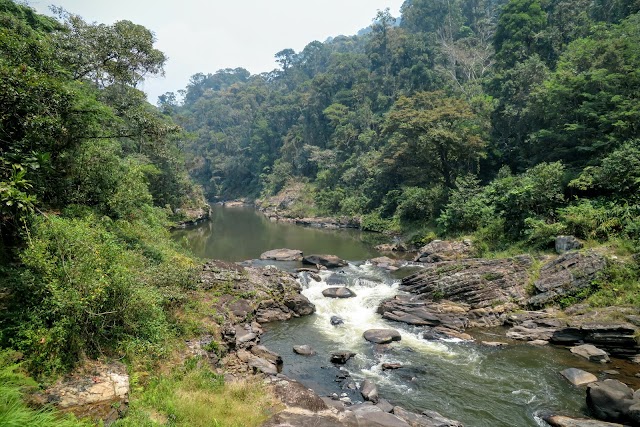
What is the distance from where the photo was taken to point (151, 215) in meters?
19.7

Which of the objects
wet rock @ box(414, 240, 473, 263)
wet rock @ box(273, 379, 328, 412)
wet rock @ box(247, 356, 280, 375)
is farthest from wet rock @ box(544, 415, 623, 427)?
wet rock @ box(414, 240, 473, 263)

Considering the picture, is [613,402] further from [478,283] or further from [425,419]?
[478,283]

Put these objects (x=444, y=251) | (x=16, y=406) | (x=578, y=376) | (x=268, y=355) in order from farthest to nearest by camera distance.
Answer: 1. (x=444, y=251)
2. (x=268, y=355)
3. (x=578, y=376)
4. (x=16, y=406)

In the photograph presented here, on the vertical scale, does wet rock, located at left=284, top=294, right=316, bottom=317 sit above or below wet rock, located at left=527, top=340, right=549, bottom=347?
below

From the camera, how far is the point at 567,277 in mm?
17328

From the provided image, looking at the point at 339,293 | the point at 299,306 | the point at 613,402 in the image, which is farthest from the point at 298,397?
the point at 339,293

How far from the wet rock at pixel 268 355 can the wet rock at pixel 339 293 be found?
24.0 feet

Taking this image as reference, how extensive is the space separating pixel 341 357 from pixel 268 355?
2797 mm

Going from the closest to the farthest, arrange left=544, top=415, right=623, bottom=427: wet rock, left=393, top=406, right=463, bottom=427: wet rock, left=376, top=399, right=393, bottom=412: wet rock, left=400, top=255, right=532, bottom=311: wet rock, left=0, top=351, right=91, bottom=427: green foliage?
1. left=0, top=351, right=91, bottom=427: green foliage
2. left=544, top=415, right=623, bottom=427: wet rock
3. left=393, top=406, right=463, bottom=427: wet rock
4. left=376, top=399, right=393, bottom=412: wet rock
5. left=400, top=255, right=532, bottom=311: wet rock

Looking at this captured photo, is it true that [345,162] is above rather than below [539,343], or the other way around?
above

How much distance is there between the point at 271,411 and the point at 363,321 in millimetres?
9750

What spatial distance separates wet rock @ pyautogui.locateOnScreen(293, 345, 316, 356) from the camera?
15.0m

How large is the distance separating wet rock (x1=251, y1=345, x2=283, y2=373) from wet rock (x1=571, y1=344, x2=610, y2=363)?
443 inches

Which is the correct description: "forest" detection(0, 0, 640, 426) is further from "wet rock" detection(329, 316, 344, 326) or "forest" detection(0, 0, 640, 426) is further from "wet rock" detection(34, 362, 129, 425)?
"wet rock" detection(329, 316, 344, 326)
